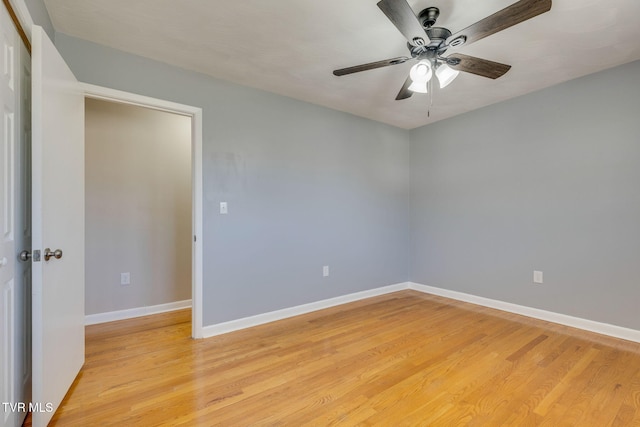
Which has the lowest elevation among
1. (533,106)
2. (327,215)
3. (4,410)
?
(4,410)

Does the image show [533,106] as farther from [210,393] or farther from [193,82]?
[210,393]

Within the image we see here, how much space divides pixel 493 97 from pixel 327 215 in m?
2.16

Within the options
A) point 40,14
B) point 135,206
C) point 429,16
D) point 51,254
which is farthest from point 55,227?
point 429,16

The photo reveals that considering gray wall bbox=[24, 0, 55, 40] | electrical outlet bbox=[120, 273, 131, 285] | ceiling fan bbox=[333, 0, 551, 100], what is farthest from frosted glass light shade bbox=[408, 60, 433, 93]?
electrical outlet bbox=[120, 273, 131, 285]

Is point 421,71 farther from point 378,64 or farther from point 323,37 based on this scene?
point 323,37

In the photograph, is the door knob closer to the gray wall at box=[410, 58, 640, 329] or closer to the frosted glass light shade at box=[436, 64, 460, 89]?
the frosted glass light shade at box=[436, 64, 460, 89]

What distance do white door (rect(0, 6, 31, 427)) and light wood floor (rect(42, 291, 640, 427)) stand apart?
0.36 meters

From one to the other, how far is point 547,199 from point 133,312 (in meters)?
4.33

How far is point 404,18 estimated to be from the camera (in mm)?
1498


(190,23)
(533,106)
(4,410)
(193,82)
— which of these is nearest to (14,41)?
(190,23)

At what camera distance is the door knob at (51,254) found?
4.78 ft

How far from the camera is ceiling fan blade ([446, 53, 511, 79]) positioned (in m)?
1.84

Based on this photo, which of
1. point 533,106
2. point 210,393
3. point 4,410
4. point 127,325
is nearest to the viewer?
point 4,410

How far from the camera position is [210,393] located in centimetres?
178
